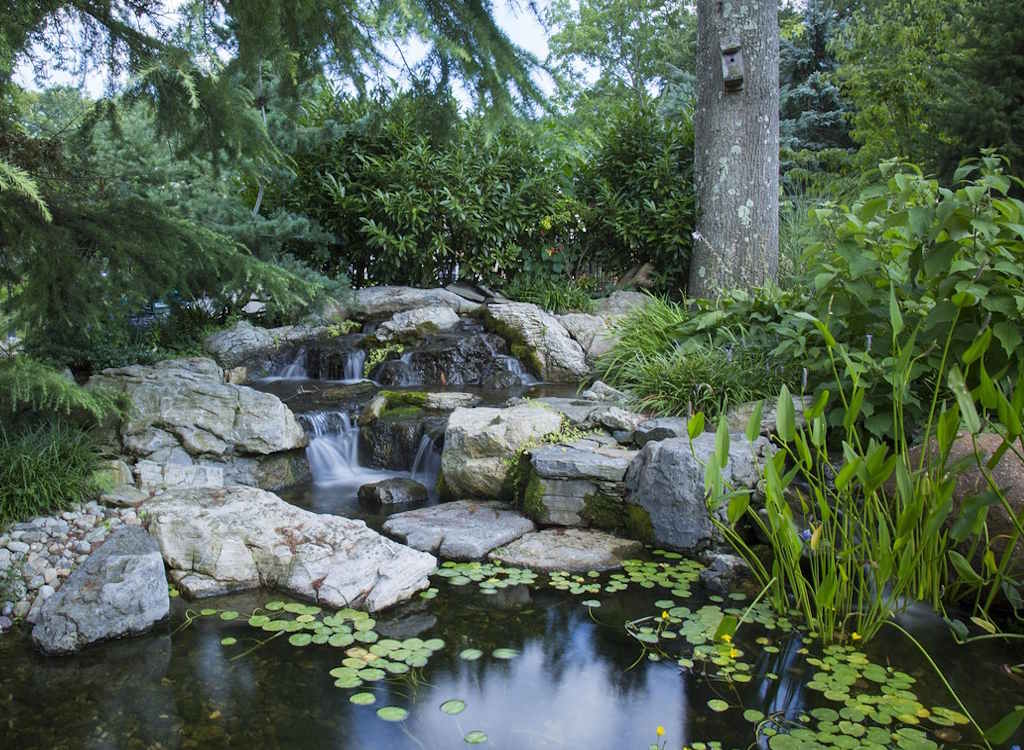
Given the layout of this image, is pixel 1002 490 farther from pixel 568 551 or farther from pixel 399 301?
pixel 399 301

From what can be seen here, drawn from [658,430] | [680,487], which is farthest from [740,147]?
[680,487]

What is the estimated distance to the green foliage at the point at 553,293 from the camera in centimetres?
972

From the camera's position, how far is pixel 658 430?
5031mm

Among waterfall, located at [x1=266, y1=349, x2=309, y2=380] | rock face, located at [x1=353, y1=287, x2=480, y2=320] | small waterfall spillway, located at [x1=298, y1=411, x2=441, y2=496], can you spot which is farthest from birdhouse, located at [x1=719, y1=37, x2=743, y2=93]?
waterfall, located at [x1=266, y1=349, x2=309, y2=380]

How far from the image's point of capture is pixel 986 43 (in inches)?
333

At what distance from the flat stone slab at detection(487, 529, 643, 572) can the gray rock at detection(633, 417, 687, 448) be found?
0.83m

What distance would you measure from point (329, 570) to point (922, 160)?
28.5 ft

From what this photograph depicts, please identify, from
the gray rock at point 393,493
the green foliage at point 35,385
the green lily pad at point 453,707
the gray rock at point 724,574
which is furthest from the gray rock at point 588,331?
the green lily pad at point 453,707

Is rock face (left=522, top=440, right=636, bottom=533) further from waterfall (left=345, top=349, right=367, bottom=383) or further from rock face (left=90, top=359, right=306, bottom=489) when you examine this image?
waterfall (left=345, top=349, right=367, bottom=383)

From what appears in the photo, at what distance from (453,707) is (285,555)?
1502 mm

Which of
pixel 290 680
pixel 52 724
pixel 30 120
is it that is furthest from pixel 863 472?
pixel 30 120

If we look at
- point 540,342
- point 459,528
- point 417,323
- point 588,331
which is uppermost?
point 417,323

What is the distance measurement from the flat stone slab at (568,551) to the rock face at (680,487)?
0.76ft

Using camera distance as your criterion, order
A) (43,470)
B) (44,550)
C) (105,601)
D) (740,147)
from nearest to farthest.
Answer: (105,601) < (44,550) < (43,470) < (740,147)
